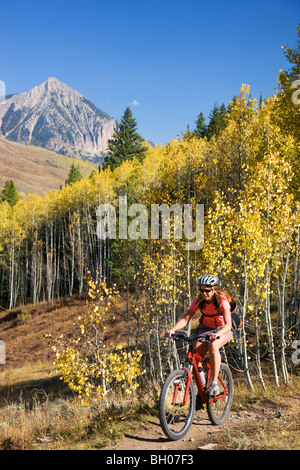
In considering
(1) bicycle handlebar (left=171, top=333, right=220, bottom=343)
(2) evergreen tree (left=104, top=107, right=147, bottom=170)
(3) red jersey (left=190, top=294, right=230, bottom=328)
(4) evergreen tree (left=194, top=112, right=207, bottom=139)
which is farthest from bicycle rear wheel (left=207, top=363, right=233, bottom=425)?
(4) evergreen tree (left=194, top=112, right=207, bottom=139)

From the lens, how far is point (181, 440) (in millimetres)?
4980

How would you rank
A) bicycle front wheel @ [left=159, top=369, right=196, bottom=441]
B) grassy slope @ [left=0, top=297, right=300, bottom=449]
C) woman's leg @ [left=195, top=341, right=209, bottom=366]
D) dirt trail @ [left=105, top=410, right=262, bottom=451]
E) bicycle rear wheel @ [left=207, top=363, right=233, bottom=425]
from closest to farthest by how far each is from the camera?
bicycle front wheel @ [left=159, top=369, right=196, bottom=441]
dirt trail @ [left=105, top=410, right=262, bottom=451]
grassy slope @ [left=0, top=297, right=300, bottom=449]
woman's leg @ [left=195, top=341, right=209, bottom=366]
bicycle rear wheel @ [left=207, top=363, right=233, bottom=425]

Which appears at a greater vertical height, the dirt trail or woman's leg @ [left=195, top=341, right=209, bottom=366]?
woman's leg @ [left=195, top=341, right=209, bottom=366]

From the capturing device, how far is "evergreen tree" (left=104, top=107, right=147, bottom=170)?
52.4 metres

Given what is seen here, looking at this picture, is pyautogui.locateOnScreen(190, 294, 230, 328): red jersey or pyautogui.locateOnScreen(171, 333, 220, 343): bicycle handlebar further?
pyautogui.locateOnScreen(190, 294, 230, 328): red jersey

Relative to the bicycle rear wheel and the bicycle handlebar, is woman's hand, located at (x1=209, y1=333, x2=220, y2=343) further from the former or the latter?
the bicycle rear wheel

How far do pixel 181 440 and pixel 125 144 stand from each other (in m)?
51.0

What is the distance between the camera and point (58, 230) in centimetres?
5556

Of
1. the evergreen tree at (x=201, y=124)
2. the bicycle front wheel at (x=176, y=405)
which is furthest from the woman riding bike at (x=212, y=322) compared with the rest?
the evergreen tree at (x=201, y=124)

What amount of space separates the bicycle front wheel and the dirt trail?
141 mm

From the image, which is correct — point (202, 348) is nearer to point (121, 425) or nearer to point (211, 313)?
point (211, 313)

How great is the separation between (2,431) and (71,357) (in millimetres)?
1867

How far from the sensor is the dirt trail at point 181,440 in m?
4.80

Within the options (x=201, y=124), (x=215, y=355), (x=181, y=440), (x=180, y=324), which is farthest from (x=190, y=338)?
(x=201, y=124)
